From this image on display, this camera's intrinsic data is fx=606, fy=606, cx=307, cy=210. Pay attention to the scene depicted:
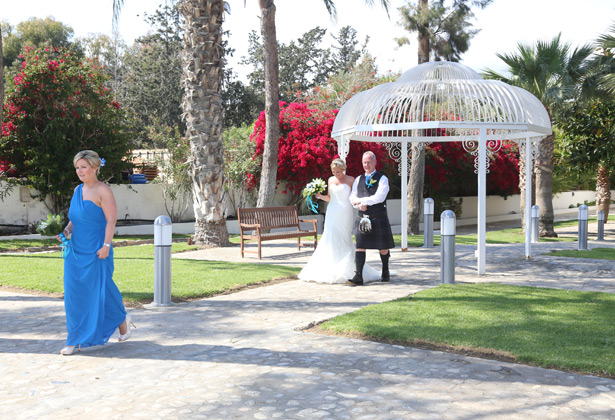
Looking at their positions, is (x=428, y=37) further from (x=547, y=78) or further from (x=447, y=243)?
(x=447, y=243)

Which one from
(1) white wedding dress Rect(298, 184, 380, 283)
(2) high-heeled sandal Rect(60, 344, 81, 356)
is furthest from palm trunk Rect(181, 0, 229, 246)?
(2) high-heeled sandal Rect(60, 344, 81, 356)

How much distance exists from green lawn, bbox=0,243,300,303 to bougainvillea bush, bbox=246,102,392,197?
28.3 ft

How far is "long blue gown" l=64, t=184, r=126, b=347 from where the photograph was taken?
212 inches

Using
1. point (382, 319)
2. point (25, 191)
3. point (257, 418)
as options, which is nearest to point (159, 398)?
point (257, 418)

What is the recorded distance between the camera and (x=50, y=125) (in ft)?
53.9

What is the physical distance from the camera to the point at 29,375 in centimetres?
475

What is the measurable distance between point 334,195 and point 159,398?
5.41 meters

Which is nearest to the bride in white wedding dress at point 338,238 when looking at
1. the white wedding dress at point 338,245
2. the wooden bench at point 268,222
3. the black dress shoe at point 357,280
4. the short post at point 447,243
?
the white wedding dress at point 338,245

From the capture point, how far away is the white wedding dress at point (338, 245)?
9.10m

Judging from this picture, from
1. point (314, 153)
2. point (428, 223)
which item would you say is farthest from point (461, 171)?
point (428, 223)

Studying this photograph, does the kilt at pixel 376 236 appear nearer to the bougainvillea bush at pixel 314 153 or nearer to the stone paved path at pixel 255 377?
the stone paved path at pixel 255 377

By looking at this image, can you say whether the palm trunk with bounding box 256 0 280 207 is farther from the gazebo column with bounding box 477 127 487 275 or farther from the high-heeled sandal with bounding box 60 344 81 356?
the high-heeled sandal with bounding box 60 344 81 356

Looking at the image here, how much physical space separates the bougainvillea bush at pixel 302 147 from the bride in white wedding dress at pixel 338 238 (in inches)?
421

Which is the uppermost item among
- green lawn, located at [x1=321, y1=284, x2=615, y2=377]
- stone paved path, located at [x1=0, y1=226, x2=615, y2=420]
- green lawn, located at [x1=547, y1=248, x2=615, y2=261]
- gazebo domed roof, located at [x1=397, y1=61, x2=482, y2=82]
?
gazebo domed roof, located at [x1=397, y1=61, x2=482, y2=82]
